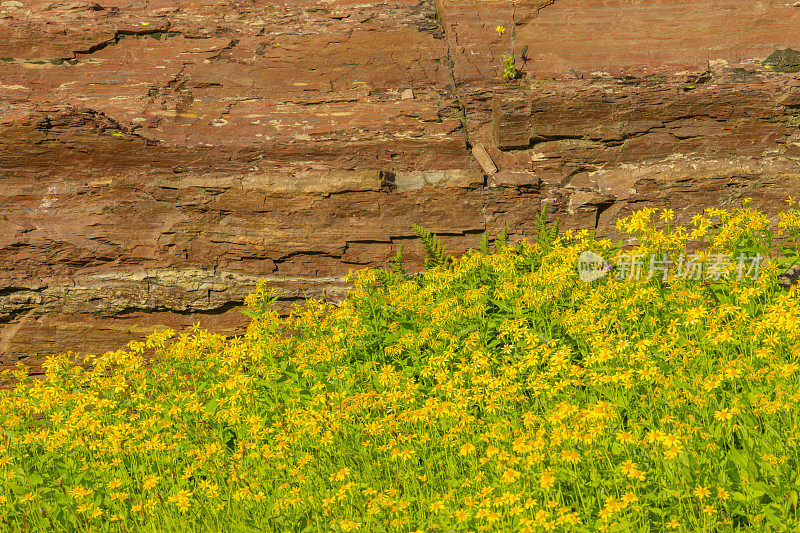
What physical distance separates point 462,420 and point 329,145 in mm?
4733

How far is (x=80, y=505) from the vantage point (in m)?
4.04

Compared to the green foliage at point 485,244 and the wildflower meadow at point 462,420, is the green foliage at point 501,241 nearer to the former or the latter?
the green foliage at point 485,244

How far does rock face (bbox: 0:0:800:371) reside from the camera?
23.4 ft

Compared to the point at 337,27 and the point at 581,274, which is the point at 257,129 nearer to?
the point at 337,27

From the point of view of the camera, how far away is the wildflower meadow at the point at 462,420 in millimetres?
3436

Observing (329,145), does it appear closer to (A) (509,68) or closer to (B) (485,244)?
(B) (485,244)

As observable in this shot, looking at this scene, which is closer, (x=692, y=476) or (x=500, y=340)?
(x=692, y=476)

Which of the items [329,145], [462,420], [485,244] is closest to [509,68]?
[329,145]

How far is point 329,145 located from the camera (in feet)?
25.6

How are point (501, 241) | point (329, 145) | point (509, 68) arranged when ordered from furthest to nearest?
point (509, 68)
point (329, 145)
point (501, 241)

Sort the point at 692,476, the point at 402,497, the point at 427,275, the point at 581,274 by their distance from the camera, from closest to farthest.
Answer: the point at 692,476 < the point at 402,497 < the point at 581,274 < the point at 427,275

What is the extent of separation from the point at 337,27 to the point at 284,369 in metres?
5.46

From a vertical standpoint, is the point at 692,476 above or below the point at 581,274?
above

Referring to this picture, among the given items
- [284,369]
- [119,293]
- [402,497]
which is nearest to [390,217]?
[284,369]
